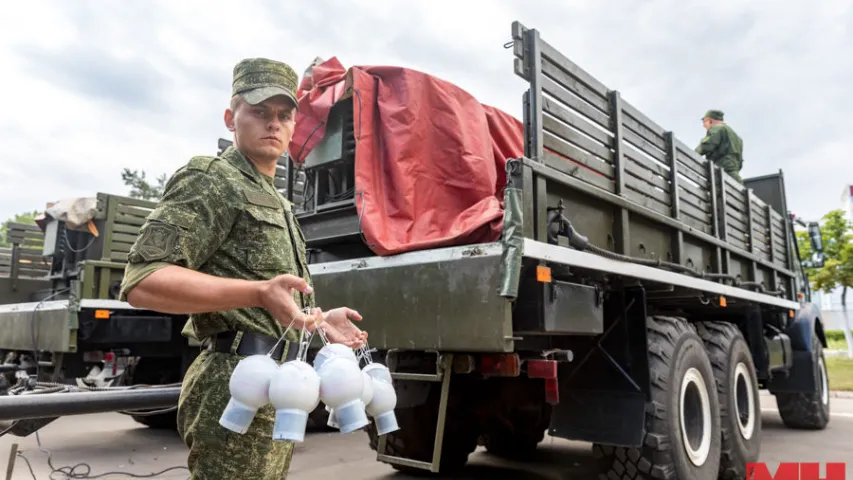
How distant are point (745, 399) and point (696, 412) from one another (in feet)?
4.19

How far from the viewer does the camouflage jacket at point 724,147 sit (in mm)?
7320

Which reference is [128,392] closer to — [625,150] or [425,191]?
[425,191]

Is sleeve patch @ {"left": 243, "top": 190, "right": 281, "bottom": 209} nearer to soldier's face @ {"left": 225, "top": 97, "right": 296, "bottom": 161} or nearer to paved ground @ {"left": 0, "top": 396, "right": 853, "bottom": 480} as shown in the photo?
soldier's face @ {"left": 225, "top": 97, "right": 296, "bottom": 161}

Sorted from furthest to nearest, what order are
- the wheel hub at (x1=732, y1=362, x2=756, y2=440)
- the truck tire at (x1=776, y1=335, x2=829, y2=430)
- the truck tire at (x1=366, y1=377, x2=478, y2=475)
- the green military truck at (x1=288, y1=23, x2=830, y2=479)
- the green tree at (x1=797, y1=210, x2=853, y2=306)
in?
the green tree at (x1=797, y1=210, x2=853, y2=306) < the truck tire at (x1=776, y1=335, x2=829, y2=430) < the wheel hub at (x1=732, y1=362, x2=756, y2=440) < the truck tire at (x1=366, y1=377, x2=478, y2=475) < the green military truck at (x1=288, y1=23, x2=830, y2=479)

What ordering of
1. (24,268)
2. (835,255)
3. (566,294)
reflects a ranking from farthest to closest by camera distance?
(835,255) < (24,268) < (566,294)

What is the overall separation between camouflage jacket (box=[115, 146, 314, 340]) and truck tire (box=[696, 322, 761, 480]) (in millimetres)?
3979

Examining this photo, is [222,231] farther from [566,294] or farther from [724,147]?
[724,147]

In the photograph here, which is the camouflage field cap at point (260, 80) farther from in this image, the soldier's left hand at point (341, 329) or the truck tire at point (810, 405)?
the truck tire at point (810, 405)

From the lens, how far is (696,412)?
425cm

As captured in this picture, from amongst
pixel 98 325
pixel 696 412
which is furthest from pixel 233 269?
pixel 98 325

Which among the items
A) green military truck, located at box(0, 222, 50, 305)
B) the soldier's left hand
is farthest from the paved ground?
the soldier's left hand

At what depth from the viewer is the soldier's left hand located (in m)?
1.77

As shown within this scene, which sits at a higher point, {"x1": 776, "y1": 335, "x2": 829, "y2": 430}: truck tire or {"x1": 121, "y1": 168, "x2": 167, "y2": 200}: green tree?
{"x1": 121, "y1": 168, "x2": 167, "y2": 200}: green tree
